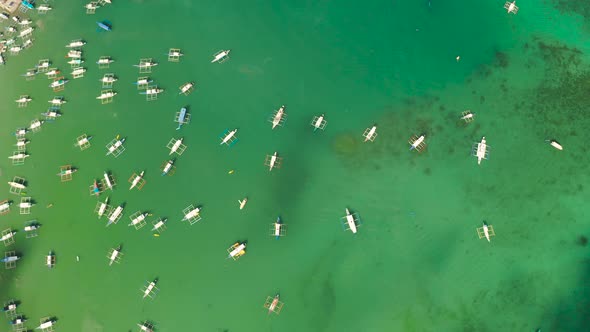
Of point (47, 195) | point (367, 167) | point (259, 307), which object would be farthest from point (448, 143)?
point (47, 195)

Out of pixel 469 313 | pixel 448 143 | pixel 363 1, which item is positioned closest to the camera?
pixel 469 313

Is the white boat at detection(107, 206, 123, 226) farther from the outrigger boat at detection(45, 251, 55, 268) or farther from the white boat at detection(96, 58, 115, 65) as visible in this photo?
the white boat at detection(96, 58, 115, 65)

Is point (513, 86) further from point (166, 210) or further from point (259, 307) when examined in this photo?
point (166, 210)

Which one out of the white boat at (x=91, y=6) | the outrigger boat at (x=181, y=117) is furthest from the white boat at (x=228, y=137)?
the white boat at (x=91, y=6)

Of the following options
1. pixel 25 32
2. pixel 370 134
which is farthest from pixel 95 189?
pixel 370 134

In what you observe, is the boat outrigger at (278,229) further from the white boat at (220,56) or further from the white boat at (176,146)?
the white boat at (220,56)

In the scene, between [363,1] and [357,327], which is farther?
[363,1]
